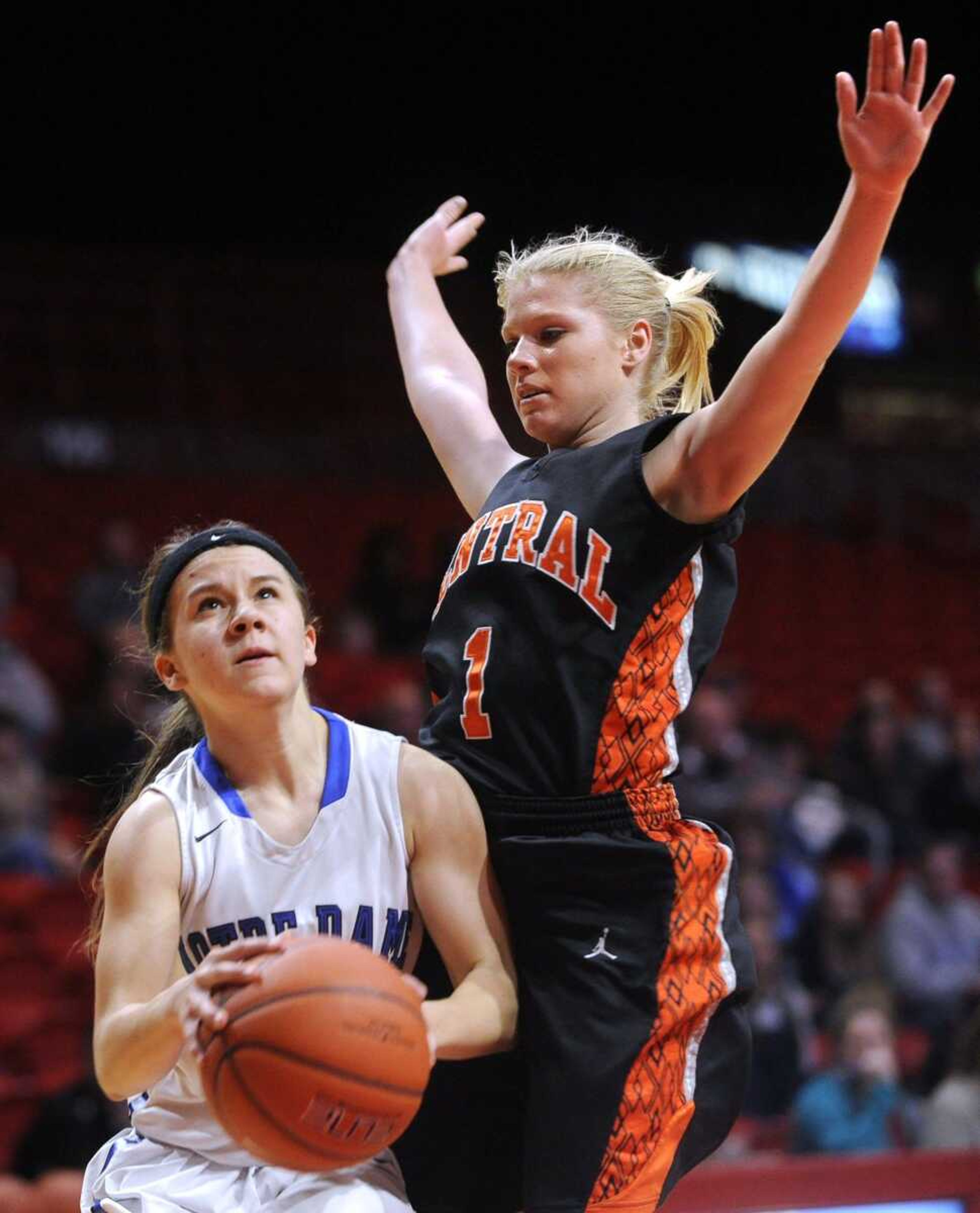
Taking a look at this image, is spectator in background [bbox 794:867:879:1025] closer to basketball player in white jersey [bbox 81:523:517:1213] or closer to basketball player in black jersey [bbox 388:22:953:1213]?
basketball player in black jersey [bbox 388:22:953:1213]

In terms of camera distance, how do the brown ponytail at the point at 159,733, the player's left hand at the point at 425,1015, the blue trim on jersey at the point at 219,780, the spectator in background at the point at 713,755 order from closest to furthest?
the player's left hand at the point at 425,1015 < the blue trim on jersey at the point at 219,780 < the brown ponytail at the point at 159,733 < the spectator in background at the point at 713,755

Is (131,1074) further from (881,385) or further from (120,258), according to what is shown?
(881,385)

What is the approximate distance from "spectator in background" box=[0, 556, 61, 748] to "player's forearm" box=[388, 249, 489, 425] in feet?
13.2

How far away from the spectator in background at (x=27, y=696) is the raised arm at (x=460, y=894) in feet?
15.3

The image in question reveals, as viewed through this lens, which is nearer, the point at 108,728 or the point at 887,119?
the point at 887,119

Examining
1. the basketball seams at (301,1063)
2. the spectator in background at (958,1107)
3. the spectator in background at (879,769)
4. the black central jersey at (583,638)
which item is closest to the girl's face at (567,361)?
the black central jersey at (583,638)

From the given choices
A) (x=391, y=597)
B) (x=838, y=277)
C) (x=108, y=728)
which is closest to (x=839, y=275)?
(x=838, y=277)

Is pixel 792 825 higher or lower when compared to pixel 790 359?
lower

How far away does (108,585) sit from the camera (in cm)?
858

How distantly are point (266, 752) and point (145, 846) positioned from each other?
0.80 feet

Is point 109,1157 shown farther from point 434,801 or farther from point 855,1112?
point 855,1112

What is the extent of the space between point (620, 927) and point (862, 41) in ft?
37.9

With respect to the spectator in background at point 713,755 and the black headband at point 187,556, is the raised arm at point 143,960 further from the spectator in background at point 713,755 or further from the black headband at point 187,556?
the spectator in background at point 713,755

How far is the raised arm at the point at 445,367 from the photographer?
3125mm
